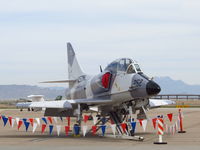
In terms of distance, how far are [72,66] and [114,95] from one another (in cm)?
880

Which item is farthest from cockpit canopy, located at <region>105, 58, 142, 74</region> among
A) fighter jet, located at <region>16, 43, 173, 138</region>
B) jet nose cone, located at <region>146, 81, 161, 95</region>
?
jet nose cone, located at <region>146, 81, 161, 95</region>

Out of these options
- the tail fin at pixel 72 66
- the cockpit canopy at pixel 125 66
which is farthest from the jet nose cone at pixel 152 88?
the tail fin at pixel 72 66

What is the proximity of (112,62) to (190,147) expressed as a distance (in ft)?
21.1

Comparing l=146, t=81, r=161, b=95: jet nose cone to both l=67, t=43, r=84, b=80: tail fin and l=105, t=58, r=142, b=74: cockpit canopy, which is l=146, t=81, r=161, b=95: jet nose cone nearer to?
l=105, t=58, r=142, b=74: cockpit canopy

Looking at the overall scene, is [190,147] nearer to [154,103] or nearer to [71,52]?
[154,103]

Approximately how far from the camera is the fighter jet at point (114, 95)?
65.9 feet

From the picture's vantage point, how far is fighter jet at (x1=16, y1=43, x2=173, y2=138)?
20.1m

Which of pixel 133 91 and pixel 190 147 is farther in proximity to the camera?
pixel 133 91

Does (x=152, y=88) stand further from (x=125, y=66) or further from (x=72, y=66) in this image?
(x=72, y=66)

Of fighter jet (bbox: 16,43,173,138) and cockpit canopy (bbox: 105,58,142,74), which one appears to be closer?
fighter jet (bbox: 16,43,173,138)

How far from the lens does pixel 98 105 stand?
2236 cm

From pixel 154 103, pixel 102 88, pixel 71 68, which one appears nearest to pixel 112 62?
pixel 102 88

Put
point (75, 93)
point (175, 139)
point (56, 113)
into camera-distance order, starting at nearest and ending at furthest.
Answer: point (175, 139) → point (56, 113) → point (75, 93)

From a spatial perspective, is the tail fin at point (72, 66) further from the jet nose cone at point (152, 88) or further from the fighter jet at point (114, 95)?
the jet nose cone at point (152, 88)
